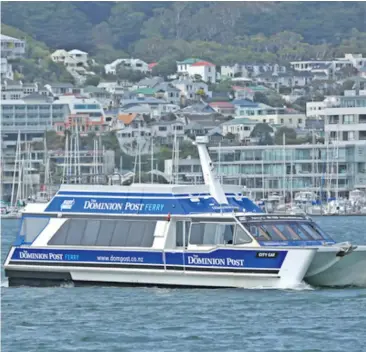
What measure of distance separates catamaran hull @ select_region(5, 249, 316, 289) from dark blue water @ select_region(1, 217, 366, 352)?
0.27m

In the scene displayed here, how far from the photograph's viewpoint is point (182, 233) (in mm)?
40188

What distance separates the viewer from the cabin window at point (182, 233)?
132ft

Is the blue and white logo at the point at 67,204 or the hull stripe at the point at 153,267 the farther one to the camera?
the blue and white logo at the point at 67,204

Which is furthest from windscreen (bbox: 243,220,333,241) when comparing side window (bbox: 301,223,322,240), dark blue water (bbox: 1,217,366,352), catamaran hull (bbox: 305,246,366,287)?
dark blue water (bbox: 1,217,366,352)

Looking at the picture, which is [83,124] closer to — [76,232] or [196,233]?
[76,232]

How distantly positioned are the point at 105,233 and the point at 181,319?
5.48m

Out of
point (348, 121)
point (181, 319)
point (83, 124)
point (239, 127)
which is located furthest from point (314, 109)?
point (181, 319)

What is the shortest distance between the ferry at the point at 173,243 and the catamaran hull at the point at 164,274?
0.06 feet

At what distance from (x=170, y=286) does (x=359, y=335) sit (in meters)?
6.82

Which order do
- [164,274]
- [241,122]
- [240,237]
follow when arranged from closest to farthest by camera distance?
[240,237] < [164,274] < [241,122]

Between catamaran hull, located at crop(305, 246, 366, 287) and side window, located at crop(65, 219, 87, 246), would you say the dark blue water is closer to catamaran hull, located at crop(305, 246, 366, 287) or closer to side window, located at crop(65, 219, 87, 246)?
catamaran hull, located at crop(305, 246, 366, 287)

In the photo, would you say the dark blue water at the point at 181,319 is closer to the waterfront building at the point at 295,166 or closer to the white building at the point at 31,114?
the waterfront building at the point at 295,166

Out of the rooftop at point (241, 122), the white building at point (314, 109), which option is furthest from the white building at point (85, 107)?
the white building at point (314, 109)

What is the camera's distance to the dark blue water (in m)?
32.9
